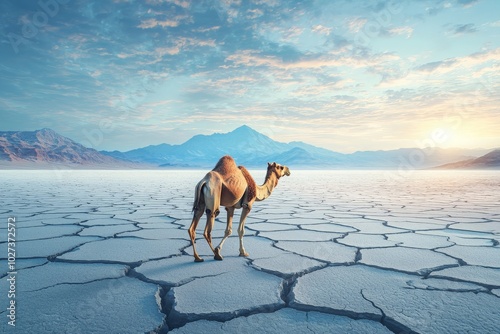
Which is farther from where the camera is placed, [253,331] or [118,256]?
[118,256]

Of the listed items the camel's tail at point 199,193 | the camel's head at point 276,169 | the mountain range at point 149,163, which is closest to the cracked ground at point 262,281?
the camel's tail at point 199,193

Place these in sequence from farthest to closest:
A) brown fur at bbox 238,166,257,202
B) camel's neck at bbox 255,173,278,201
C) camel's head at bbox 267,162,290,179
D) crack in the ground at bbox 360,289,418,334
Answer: camel's head at bbox 267,162,290,179
camel's neck at bbox 255,173,278,201
brown fur at bbox 238,166,257,202
crack in the ground at bbox 360,289,418,334

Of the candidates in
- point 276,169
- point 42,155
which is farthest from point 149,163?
point 276,169

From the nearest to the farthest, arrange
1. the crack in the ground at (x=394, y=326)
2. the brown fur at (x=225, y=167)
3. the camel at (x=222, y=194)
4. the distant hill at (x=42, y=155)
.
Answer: the crack in the ground at (x=394, y=326), the camel at (x=222, y=194), the brown fur at (x=225, y=167), the distant hill at (x=42, y=155)

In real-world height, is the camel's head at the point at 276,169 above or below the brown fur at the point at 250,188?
above

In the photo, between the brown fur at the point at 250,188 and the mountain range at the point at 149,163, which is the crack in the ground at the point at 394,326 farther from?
the mountain range at the point at 149,163

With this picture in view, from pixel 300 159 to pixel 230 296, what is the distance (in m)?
109

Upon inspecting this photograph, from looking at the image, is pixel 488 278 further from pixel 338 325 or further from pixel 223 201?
pixel 223 201

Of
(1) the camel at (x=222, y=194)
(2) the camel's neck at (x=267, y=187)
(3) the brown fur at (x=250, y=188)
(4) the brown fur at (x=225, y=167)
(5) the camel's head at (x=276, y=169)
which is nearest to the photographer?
(1) the camel at (x=222, y=194)

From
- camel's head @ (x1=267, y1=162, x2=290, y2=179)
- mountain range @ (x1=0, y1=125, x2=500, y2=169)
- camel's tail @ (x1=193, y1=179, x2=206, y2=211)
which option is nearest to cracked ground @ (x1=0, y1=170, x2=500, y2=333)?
camel's tail @ (x1=193, y1=179, x2=206, y2=211)

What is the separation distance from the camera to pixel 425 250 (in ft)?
8.32

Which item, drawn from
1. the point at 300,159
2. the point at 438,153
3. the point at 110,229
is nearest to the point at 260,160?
the point at 300,159

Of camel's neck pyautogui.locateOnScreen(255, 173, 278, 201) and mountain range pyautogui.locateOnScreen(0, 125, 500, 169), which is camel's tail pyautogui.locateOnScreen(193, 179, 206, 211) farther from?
mountain range pyautogui.locateOnScreen(0, 125, 500, 169)

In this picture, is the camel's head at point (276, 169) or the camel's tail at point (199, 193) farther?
the camel's head at point (276, 169)
